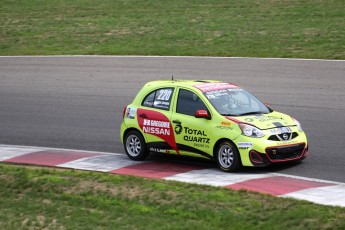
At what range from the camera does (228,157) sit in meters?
14.3

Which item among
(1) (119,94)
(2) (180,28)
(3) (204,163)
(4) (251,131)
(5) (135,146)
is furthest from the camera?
(2) (180,28)

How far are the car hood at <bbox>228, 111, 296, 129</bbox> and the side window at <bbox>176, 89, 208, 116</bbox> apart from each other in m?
0.83

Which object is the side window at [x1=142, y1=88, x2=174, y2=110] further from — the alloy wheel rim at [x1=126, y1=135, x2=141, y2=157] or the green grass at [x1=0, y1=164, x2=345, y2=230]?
the green grass at [x1=0, y1=164, x2=345, y2=230]

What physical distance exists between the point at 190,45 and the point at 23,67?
5.61 m

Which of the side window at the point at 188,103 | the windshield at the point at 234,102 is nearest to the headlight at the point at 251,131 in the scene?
the windshield at the point at 234,102

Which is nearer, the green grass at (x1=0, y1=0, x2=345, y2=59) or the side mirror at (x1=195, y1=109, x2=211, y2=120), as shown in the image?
the side mirror at (x1=195, y1=109, x2=211, y2=120)

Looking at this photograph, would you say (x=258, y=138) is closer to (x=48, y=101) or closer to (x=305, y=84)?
(x=305, y=84)

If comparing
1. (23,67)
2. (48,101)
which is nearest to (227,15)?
(23,67)

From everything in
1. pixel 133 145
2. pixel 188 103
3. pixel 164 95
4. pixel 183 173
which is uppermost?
pixel 164 95

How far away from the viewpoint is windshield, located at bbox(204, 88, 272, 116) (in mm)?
14734

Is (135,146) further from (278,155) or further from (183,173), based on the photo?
(278,155)

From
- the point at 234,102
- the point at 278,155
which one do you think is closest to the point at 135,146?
the point at 234,102

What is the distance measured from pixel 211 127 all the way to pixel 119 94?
8.10 m

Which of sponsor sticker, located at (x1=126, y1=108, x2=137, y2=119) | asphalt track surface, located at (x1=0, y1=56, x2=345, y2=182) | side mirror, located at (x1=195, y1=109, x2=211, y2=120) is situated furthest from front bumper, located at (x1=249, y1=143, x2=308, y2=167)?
sponsor sticker, located at (x1=126, y1=108, x2=137, y2=119)
